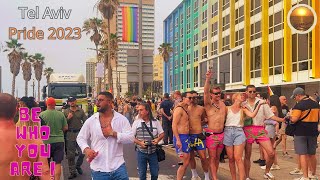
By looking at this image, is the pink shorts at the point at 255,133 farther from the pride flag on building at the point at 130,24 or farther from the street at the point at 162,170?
the pride flag on building at the point at 130,24

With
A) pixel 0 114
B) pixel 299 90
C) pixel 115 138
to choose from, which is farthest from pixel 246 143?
pixel 0 114

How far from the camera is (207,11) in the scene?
63.3 m

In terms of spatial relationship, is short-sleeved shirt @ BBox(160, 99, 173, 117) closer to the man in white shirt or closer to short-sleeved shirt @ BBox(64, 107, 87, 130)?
short-sleeved shirt @ BBox(64, 107, 87, 130)

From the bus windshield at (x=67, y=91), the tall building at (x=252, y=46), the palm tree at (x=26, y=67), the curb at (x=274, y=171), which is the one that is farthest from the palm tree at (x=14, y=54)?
the curb at (x=274, y=171)

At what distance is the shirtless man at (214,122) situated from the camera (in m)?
8.83

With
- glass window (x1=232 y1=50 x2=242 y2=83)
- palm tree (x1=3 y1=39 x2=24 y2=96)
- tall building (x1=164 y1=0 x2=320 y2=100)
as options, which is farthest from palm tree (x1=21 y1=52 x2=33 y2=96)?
glass window (x1=232 y1=50 x2=242 y2=83)

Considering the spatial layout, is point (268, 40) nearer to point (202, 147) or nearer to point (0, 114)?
point (202, 147)

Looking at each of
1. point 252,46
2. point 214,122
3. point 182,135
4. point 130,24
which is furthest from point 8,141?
point 252,46

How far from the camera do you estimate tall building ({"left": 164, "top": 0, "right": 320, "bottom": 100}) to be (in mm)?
34081

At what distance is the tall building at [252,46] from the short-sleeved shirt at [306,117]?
23.6 meters

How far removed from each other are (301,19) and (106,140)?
16.4 ft

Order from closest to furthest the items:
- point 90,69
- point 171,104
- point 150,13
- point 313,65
→ point 171,104
point 150,13
point 313,65
point 90,69

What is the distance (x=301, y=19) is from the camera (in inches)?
345

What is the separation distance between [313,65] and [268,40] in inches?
351
